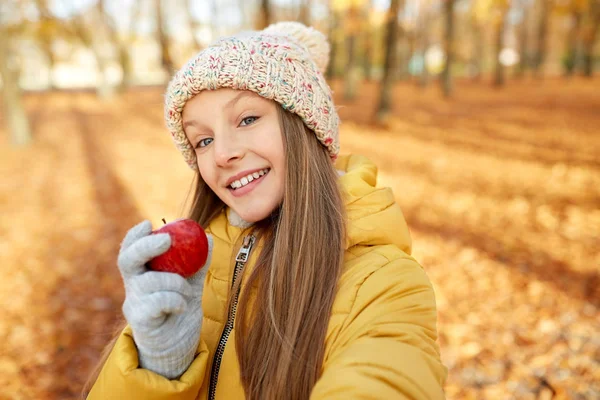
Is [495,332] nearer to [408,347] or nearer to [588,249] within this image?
[588,249]

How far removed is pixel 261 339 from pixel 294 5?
35.8 meters

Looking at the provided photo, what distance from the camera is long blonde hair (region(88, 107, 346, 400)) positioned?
1.53m

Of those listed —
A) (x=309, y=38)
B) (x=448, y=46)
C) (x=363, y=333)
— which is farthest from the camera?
(x=448, y=46)

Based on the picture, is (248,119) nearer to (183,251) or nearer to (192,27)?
(183,251)

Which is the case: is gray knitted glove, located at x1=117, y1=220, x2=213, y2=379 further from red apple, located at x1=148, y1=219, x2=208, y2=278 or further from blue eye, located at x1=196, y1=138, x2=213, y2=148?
blue eye, located at x1=196, y1=138, x2=213, y2=148

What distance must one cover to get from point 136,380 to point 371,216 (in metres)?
0.99

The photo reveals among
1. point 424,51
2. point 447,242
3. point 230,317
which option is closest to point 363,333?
point 230,317

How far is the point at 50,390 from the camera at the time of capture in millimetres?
3596

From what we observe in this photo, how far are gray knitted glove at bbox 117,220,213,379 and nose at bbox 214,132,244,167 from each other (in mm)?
408

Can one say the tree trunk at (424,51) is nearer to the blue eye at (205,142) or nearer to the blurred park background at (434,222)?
the blurred park background at (434,222)

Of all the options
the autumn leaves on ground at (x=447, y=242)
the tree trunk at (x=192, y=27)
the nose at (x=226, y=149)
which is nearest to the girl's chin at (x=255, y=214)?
the nose at (x=226, y=149)

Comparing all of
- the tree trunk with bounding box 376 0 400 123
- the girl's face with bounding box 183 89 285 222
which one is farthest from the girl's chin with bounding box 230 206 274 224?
the tree trunk with bounding box 376 0 400 123

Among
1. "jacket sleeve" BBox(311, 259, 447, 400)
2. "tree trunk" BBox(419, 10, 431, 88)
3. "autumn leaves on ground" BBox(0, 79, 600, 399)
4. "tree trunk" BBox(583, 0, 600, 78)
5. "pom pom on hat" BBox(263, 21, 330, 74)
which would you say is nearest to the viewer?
"jacket sleeve" BBox(311, 259, 447, 400)

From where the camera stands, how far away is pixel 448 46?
20516 millimetres
